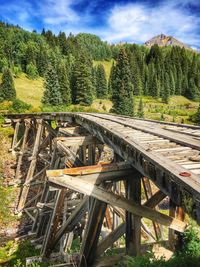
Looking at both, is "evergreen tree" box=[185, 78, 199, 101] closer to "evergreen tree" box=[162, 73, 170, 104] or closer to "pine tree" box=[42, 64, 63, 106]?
"evergreen tree" box=[162, 73, 170, 104]

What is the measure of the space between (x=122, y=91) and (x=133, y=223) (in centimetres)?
3611

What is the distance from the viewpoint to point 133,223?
4238 millimetres

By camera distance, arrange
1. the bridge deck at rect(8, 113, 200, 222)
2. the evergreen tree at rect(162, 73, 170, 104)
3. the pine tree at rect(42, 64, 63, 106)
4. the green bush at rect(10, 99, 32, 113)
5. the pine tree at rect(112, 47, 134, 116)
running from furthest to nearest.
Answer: the evergreen tree at rect(162, 73, 170, 104), the pine tree at rect(42, 64, 63, 106), the pine tree at rect(112, 47, 134, 116), the green bush at rect(10, 99, 32, 113), the bridge deck at rect(8, 113, 200, 222)

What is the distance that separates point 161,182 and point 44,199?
6.47 metres

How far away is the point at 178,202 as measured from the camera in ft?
8.60

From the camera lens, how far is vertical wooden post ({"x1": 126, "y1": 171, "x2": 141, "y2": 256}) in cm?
424

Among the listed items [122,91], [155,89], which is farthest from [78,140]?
[155,89]

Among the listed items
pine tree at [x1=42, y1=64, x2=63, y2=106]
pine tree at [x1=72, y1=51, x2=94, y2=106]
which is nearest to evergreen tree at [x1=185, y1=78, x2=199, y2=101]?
pine tree at [x1=72, y1=51, x2=94, y2=106]

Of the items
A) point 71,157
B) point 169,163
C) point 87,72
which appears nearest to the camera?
point 169,163

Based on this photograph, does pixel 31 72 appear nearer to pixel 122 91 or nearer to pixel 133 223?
pixel 122 91

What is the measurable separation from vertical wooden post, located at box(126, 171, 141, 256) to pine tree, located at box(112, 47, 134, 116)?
1362 inches

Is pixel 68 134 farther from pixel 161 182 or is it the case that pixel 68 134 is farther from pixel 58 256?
pixel 161 182

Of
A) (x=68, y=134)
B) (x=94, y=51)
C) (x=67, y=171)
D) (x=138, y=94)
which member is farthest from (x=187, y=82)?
(x=67, y=171)

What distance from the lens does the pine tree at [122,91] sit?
129 ft
